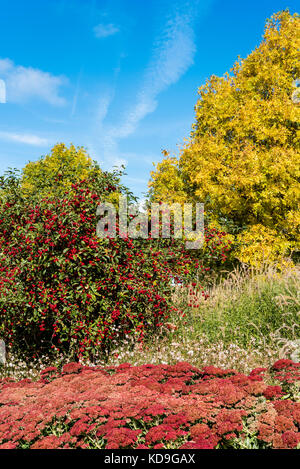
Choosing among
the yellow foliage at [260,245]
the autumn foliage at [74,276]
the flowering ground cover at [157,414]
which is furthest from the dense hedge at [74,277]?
the yellow foliage at [260,245]

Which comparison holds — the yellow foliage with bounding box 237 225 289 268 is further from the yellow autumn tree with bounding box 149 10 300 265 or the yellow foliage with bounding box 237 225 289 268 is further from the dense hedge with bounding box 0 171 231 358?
the dense hedge with bounding box 0 171 231 358

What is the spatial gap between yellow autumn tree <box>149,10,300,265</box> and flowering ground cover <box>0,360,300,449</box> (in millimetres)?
7652

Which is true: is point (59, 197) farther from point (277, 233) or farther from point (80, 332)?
point (277, 233)

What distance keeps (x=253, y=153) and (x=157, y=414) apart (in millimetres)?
9250

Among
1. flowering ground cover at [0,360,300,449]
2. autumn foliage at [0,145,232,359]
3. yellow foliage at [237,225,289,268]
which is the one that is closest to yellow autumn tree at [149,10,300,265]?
yellow foliage at [237,225,289,268]

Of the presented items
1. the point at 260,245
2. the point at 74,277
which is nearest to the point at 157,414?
the point at 74,277

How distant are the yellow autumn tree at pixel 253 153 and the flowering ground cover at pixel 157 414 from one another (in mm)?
7652

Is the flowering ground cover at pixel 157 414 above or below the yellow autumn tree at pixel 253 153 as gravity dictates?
below

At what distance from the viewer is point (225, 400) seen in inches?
116

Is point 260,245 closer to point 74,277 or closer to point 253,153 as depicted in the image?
point 253,153

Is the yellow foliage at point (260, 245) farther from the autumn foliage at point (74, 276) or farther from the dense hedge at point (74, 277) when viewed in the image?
the dense hedge at point (74, 277)

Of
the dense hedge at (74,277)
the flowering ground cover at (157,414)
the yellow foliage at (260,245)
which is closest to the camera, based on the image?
the flowering ground cover at (157,414)

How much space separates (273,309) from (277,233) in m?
5.40

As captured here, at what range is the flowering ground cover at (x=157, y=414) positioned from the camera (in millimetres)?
2559
